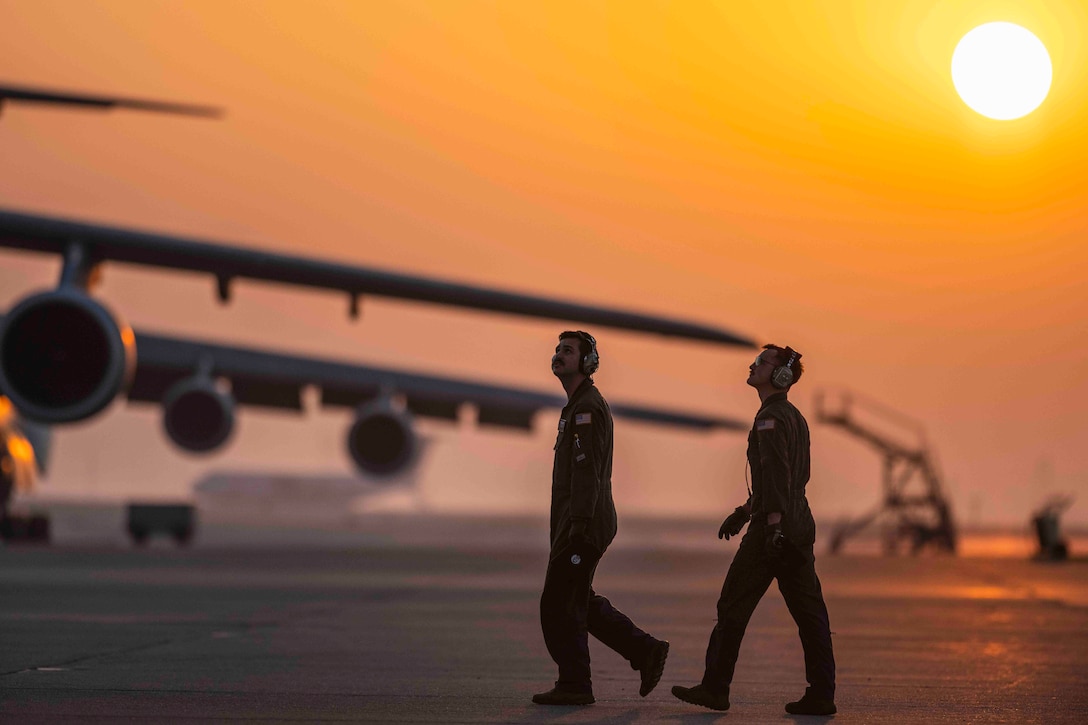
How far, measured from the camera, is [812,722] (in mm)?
7469

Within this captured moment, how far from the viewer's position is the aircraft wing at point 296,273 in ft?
57.2

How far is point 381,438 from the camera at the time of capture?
28.3 metres

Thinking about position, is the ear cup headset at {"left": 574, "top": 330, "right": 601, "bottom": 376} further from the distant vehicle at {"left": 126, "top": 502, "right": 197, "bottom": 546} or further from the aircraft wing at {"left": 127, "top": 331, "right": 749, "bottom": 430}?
the distant vehicle at {"left": 126, "top": 502, "right": 197, "bottom": 546}

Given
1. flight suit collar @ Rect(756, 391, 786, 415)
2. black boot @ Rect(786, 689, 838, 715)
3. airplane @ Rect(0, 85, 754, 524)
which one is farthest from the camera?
airplane @ Rect(0, 85, 754, 524)

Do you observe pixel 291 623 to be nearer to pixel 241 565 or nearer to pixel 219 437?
pixel 241 565

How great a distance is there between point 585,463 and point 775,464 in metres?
0.88

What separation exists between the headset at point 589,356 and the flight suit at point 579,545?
0.10m

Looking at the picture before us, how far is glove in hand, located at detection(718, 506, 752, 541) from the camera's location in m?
7.94

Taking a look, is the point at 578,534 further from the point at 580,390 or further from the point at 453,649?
the point at 453,649

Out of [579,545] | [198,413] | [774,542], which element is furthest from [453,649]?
[198,413]

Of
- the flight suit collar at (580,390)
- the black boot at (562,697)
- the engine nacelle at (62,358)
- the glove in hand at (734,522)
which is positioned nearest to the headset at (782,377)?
the glove in hand at (734,522)

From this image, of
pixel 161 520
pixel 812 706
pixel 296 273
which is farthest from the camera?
pixel 161 520

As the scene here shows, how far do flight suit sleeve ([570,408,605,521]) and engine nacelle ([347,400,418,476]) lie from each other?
20.3 metres

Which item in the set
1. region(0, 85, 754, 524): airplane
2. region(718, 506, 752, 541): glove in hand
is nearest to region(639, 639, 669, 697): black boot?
region(718, 506, 752, 541): glove in hand
